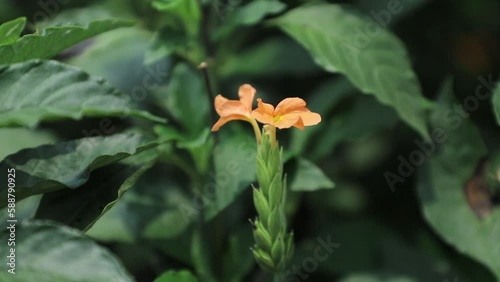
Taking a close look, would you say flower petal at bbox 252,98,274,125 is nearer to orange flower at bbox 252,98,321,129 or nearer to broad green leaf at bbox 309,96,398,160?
orange flower at bbox 252,98,321,129

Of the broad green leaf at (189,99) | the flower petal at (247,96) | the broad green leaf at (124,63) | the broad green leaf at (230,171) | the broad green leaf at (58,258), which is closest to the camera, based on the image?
the broad green leaf at (58,258)

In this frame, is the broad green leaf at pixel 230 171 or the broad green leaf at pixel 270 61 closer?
the broad green leaf at pixel 230 171

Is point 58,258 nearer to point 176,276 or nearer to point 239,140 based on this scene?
point 176,276

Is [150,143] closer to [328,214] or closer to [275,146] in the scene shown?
[275,146]

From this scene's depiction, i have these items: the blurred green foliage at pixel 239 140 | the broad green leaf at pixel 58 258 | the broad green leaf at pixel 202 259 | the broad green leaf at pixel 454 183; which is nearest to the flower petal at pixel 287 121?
the blurred green foliage at pixel 239 140

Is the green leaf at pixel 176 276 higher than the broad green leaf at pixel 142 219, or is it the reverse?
the green leaf at pixel 176 276

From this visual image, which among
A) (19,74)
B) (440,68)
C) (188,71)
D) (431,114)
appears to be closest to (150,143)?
(19,74)

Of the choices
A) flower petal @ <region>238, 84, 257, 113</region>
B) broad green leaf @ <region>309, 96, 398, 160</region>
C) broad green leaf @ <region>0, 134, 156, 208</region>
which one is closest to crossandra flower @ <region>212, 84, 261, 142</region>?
flower petal @ <region>238, 84, 257, 113</region>

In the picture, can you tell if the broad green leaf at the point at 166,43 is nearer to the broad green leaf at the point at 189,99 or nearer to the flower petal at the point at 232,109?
the broad green leaf at the point at 189,99
